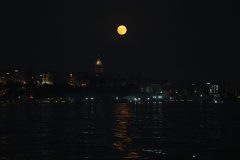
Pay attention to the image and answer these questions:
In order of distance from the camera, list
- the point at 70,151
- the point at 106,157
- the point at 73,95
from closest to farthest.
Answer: the point at 106,157 < the point at 70,151 < the point at 73,95

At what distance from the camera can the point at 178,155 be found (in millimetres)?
29359

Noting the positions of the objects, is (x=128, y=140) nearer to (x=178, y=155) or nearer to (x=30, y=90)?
(x=178, y=155)

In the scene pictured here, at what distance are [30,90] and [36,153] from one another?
447 ft

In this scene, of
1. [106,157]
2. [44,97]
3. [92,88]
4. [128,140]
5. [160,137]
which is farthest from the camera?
[92,88]

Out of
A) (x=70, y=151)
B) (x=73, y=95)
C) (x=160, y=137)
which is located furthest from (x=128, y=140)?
(x=73, y=95)

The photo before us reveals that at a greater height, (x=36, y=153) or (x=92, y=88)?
(x=92, y=88)

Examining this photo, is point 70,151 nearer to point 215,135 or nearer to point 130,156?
point 130,156

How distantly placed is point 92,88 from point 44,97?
33373 millimetres

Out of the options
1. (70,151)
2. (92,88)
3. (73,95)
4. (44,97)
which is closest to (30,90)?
(44,97)

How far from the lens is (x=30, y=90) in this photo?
541 feet

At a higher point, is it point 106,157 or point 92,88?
point 92,88

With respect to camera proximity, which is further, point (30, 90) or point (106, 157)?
point (30, 90)

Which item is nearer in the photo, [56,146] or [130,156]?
[130,156]

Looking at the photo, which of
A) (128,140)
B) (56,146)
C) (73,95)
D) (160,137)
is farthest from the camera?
(73,95)
